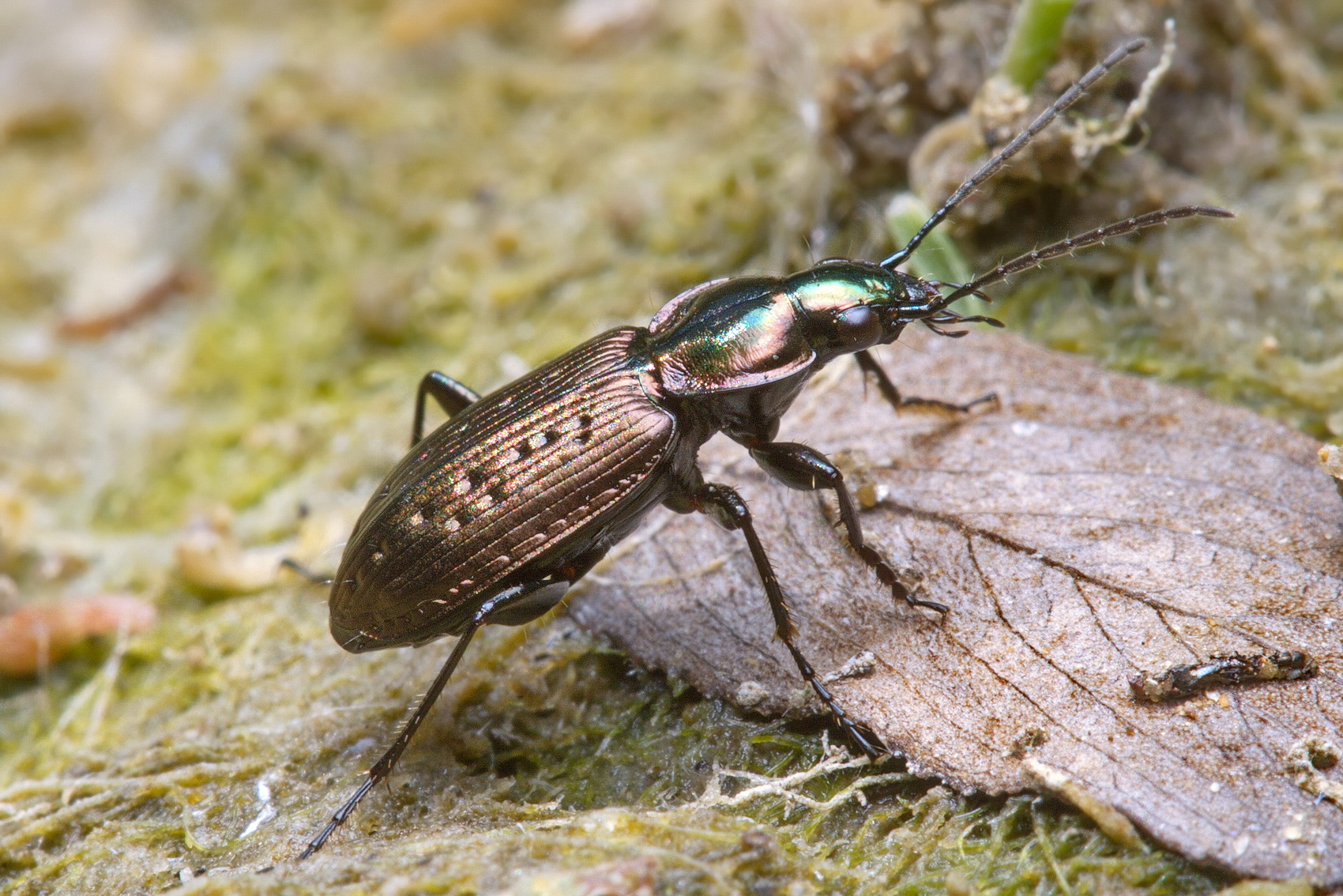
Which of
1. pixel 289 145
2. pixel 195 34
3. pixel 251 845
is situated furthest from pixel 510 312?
pixel 195 34

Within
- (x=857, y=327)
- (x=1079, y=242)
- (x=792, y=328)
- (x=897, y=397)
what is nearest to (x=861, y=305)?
(x=857, y=327)

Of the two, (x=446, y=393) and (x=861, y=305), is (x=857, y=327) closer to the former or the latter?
(x=861, y=305)

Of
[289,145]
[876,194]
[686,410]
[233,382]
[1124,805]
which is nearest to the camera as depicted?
[1124,805]

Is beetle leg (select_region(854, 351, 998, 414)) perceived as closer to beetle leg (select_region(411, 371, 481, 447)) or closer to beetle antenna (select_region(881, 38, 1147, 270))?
beetle antenna (select_region(881, 38, 1147, 270))

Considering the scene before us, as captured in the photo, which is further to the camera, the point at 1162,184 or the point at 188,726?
the point at 1162,184

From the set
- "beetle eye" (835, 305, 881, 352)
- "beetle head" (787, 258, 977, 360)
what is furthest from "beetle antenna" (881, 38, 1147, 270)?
"beetle eye" (835, 305, 881, 352)

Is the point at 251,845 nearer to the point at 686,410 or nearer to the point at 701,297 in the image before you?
the point at 686,410
